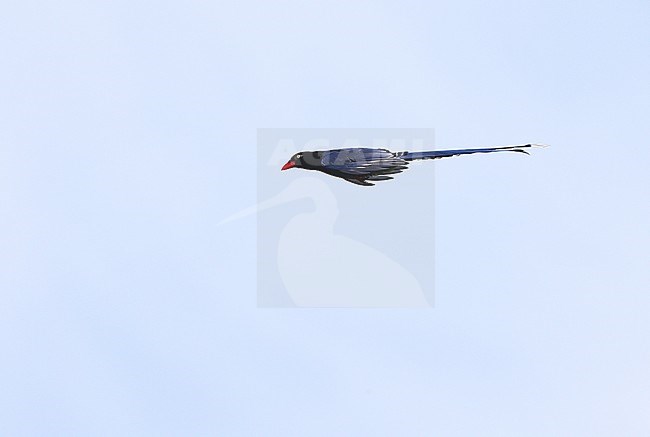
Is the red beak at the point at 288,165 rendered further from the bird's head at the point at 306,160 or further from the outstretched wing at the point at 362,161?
the outstretched wing at the point at 362,161

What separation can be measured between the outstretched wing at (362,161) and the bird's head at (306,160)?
0.26 metres

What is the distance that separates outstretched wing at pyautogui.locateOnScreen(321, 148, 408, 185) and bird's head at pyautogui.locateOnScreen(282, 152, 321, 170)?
0.26 metres

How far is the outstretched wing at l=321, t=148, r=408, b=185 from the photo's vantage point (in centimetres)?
3491

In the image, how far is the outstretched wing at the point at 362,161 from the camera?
34906 millimetres

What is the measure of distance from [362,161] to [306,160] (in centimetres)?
206

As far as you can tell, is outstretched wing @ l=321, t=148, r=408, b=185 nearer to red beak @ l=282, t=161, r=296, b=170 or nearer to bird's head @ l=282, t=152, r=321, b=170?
bird's head @ l=282, t=152, r=321, b=170

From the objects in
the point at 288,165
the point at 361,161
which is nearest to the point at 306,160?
the point at 288,165

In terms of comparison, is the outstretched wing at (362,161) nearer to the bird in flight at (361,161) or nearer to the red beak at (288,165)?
the bird in flight at (361,161)

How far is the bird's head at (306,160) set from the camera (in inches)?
1385

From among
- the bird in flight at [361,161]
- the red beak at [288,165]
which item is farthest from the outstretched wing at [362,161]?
the red beak at [288,165]

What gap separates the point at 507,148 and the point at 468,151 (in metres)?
1.40

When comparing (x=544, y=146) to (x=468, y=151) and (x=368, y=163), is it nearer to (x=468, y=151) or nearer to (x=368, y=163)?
(x=468, y=151)

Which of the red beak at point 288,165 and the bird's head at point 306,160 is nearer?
the bird's head at point 306,160

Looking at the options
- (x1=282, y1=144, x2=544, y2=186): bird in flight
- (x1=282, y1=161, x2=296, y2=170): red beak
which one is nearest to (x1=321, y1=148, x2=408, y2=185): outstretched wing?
(x1=282, y1=144, x2=544, y2=186): bird in flight
